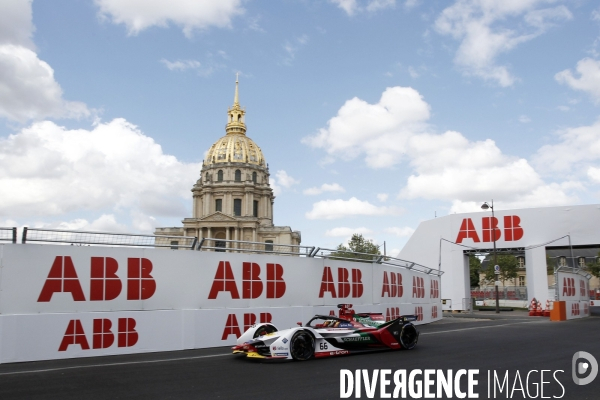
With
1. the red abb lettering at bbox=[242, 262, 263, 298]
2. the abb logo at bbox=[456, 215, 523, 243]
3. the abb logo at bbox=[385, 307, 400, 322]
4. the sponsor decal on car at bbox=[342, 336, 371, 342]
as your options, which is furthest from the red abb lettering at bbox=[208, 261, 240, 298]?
the abb logo at bbox=[456, 215, 523, 243]

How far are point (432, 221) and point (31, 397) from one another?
39.7 m

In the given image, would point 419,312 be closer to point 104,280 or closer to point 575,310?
point 575,310

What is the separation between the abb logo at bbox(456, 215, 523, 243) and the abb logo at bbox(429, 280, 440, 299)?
37.5 feet

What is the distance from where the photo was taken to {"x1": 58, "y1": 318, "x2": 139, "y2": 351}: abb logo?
13.2 metres

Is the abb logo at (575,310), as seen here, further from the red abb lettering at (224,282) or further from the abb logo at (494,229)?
the red abb lettering at (224,282)

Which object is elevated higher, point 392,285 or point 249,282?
point 249,282

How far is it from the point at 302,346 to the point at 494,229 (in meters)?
32.5

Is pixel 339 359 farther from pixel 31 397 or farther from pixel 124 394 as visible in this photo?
pixel 31 397

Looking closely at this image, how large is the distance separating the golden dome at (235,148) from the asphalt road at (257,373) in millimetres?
105484

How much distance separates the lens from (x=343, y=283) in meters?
20.3

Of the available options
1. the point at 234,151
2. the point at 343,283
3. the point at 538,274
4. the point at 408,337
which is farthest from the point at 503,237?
the point at 234,151

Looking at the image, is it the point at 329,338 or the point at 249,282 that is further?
the point at 249,282

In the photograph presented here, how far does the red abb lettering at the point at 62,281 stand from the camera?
1328cm

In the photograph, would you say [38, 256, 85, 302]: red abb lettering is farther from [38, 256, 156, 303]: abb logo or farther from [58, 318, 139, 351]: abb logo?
[58, 318, 139, 351]: abb logo
